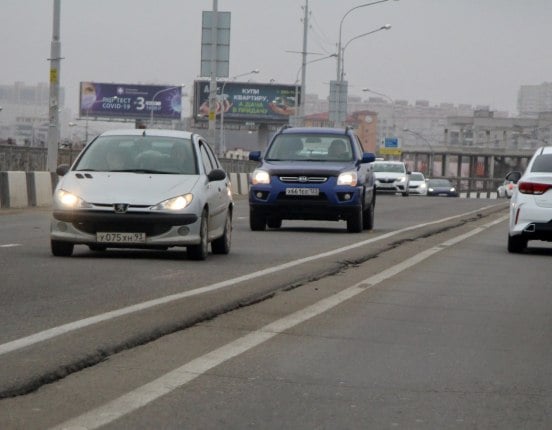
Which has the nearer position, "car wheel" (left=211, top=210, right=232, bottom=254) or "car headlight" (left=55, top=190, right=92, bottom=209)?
"car headlight" (left=55, top=190, right=92, bottom=209)

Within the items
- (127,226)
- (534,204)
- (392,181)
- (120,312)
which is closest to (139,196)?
(127,226)

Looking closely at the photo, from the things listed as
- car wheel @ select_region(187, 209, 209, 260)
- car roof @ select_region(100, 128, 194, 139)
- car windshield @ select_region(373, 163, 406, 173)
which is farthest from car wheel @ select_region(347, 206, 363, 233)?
car windshield @ select_region(373, 163, 406, 173)

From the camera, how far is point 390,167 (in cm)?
6894

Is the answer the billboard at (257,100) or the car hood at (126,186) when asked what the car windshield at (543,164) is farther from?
the billboard at (257,100)

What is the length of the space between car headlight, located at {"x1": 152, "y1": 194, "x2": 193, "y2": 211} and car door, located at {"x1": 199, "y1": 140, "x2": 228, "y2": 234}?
0.57 metres

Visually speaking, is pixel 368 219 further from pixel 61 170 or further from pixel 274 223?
pixel 61 170

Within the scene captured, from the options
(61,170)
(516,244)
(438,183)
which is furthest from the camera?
(438,183)

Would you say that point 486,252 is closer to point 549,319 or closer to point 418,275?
point 418,275

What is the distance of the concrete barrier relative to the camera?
32031 mm

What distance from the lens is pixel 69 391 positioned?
23.9ft

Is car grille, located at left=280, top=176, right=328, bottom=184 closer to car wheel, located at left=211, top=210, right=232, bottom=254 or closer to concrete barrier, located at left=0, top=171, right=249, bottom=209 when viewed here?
car wheel, located at left=211, top=210, right=232, bottom=254

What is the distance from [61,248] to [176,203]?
1.39m

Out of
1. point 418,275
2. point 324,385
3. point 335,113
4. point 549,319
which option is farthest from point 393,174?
point 324,385

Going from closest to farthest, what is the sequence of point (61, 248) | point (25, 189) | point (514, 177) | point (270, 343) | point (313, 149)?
point (270, 343)
point (61, 248)
point (514, 177)
point (313, 149)
point (25, 189)
